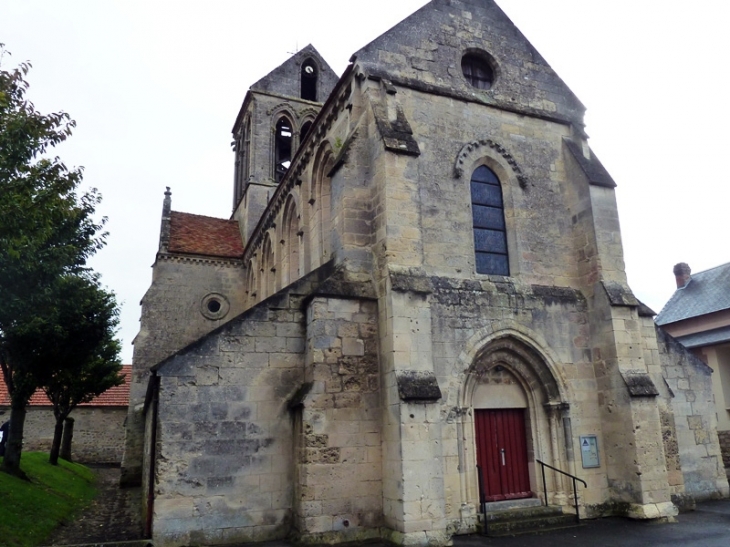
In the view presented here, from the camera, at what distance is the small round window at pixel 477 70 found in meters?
13.1

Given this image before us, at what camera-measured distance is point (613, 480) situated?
433 inches

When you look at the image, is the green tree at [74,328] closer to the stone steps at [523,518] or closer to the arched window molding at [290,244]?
the arched window molding at [290,244]

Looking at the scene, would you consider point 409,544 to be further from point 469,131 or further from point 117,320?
point 117,320

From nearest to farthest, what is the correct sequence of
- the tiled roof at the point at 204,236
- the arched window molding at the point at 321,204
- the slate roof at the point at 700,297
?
the arched window molding at the point at 321,204
the slate roof at the point at 700,297
the tiled roof at the point at 204,236

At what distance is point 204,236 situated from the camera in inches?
1039

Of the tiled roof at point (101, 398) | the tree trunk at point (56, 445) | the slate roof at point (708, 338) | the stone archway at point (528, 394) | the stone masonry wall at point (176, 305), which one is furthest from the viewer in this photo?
the tiled roof at point (101, 398)

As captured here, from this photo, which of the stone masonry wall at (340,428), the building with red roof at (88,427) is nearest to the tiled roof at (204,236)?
the building with red roof at (88,427)

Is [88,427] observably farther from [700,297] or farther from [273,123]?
[700,297]

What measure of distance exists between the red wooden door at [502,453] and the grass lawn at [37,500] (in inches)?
321

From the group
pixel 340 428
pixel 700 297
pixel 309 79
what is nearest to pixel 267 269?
pixel 340 428

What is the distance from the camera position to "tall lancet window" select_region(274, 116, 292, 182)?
28.4 metres

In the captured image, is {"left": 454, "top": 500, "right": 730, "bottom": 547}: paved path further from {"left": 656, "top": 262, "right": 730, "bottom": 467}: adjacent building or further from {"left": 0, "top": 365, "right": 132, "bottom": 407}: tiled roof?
{"left": 0, "top": 365, "right": 132, "bottom": 407}: tiled roof

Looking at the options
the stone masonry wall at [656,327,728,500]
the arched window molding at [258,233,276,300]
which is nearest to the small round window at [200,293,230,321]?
the arched window molding at [258,233,276,300]

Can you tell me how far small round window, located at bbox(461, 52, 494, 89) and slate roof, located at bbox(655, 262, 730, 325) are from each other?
1545 centimetres
